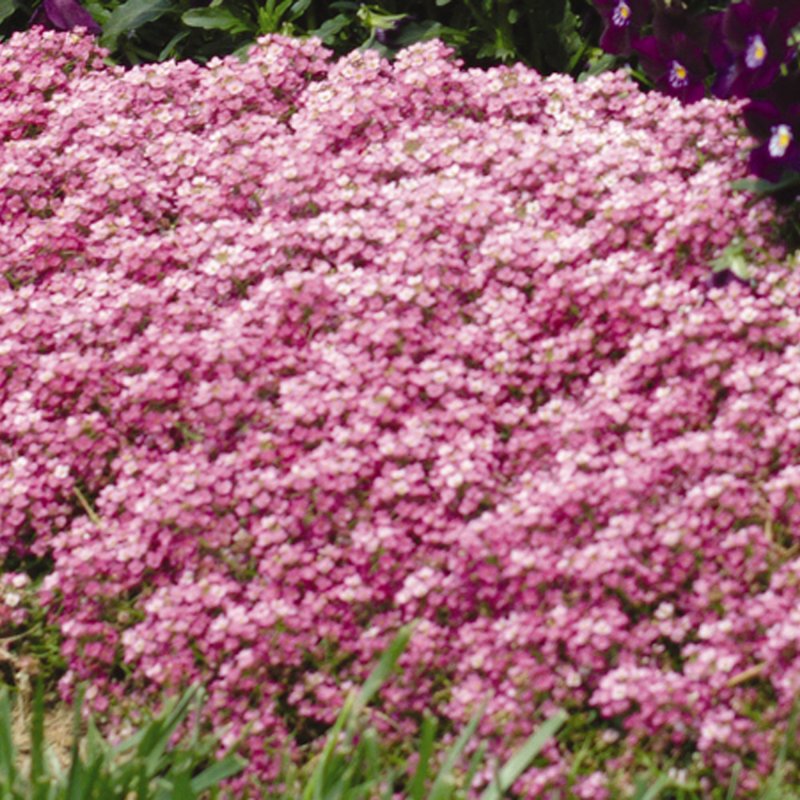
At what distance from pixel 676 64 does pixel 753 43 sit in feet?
1.74

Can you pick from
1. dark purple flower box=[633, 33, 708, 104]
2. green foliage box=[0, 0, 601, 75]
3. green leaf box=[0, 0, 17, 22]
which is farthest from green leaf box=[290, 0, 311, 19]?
dark purple flower box=[633, 33, 708, 104]

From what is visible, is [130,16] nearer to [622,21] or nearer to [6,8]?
[6,8]

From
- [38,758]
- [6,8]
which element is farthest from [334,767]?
[6,8]

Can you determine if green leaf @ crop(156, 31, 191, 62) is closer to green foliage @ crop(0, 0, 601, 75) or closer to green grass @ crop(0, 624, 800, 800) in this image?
green foliage @ crop(0, 0, 601, 75)

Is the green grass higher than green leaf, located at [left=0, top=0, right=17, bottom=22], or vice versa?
green leaf, located at [left=0, top=0, right=17, bottom=22]

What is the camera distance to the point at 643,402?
3719mm

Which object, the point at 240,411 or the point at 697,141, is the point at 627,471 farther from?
the point at 697,141

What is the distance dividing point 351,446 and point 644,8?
Answer: 1887 millimetres

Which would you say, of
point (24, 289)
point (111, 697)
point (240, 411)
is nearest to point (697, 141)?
point (240, 411)

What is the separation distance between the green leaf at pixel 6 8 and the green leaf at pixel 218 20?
37.1 inches

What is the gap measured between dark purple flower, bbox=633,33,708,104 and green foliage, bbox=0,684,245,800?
246 centimetres

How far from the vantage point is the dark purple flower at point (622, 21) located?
470 cm

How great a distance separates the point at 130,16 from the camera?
19.8 feet

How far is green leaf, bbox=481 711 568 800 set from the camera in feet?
10.0
